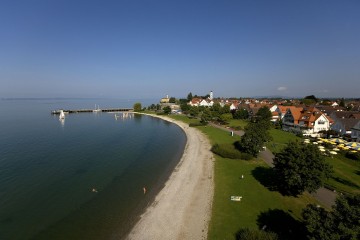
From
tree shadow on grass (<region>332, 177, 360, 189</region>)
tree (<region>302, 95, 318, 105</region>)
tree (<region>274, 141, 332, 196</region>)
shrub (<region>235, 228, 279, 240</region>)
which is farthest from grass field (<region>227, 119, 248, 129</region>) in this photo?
tree (<region>302, 95, 318, 105</region>)

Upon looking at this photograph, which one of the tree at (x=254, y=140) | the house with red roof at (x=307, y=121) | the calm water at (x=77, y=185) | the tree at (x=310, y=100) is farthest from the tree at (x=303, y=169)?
the tree at (x=310, y=100)

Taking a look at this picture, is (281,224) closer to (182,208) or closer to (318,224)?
(318,224)

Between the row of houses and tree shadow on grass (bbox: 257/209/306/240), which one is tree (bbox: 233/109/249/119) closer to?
the row of houses

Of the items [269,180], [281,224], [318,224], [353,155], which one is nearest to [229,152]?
[269,180]

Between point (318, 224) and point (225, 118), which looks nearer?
point (318, 224)

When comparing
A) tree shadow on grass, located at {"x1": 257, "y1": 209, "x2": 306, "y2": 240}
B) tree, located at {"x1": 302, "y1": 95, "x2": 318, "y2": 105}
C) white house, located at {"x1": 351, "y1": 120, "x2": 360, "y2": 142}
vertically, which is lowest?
tree shadow on grass, located at {"x1": 257, "y1": 209, "x2": 306, "y2": 240}

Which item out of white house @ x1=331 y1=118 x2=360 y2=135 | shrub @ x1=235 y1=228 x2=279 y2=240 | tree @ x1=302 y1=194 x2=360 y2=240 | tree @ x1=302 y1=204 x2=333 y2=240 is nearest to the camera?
tree @ x1=302 y1=194 x2=360 y2=240
